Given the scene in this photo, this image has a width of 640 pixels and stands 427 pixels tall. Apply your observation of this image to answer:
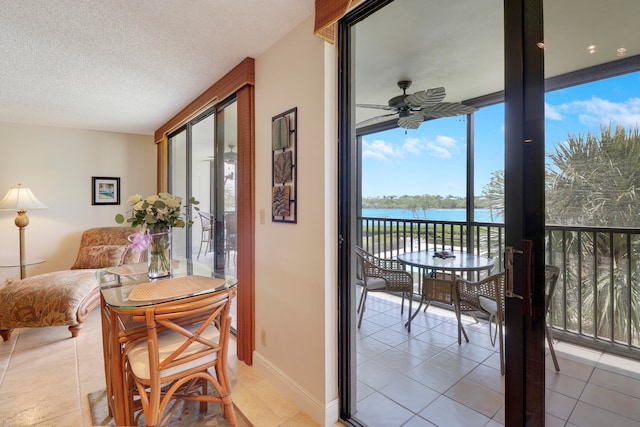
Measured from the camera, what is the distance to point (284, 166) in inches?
81.4

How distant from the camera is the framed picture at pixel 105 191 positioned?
4668 millimetres

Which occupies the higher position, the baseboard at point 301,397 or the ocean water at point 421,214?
the ocean water at point 421,214

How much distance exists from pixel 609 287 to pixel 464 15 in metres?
1.72

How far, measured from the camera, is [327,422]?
172cm

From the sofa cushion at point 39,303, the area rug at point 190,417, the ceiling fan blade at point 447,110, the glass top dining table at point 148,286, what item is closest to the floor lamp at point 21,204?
the sofa cushion at point 39,303

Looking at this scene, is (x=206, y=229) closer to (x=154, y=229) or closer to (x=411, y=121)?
(x=154, y=229)

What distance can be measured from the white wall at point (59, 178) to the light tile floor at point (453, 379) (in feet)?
14.7

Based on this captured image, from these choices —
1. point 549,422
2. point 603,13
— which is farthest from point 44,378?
point 603,13

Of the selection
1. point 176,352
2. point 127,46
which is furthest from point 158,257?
point 127,46

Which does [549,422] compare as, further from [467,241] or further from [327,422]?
[467,241]

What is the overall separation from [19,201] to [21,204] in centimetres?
5

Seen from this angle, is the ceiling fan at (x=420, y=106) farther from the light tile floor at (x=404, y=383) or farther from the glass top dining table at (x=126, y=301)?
the glass top dining table at (x=126, y=301)

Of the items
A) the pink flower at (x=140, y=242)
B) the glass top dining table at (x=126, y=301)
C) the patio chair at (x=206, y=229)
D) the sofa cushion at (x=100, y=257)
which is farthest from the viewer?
the sofa cushion at (x=100, y=257)

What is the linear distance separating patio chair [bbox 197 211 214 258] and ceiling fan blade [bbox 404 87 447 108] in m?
2.32
